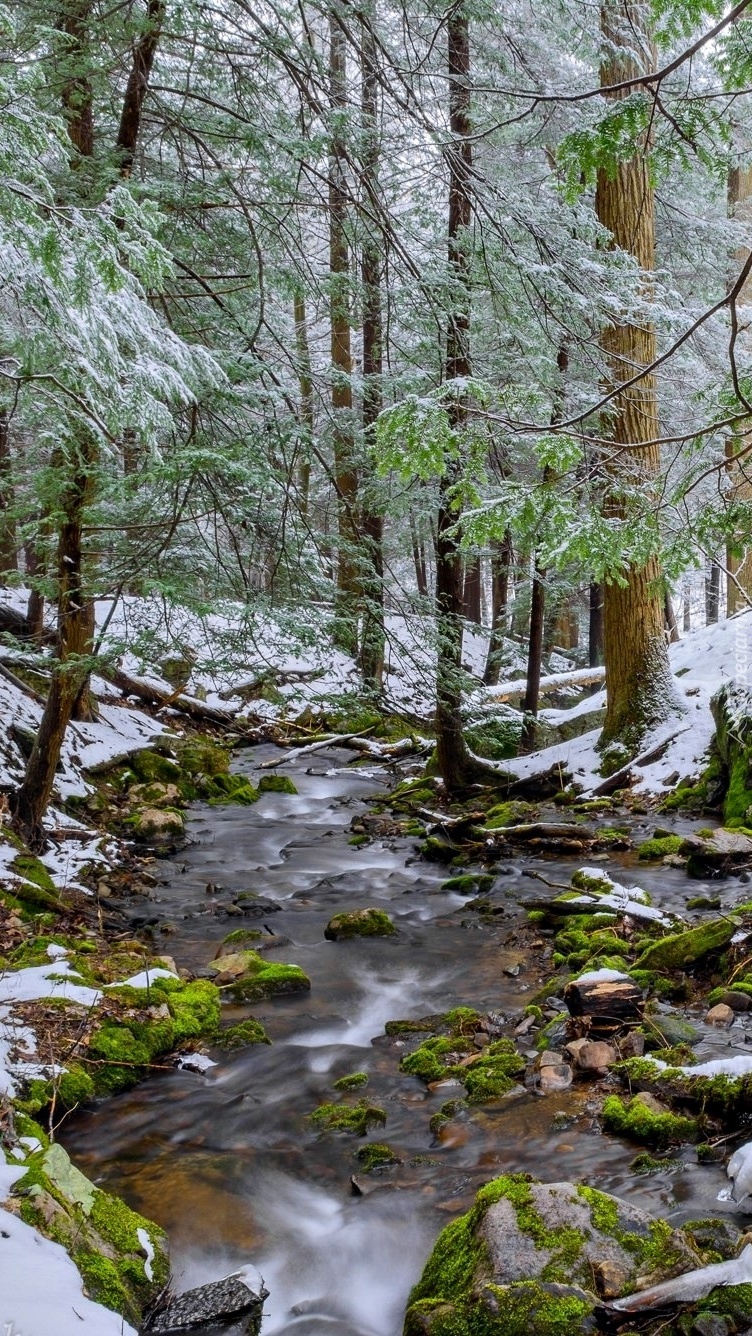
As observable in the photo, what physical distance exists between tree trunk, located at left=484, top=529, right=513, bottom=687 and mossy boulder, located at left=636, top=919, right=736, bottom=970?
4544mm

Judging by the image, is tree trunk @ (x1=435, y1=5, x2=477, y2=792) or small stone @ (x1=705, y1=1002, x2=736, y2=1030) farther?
tree trunk @ (x1=435, y1=5, x2=477, y2=792)

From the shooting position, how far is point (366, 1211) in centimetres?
387

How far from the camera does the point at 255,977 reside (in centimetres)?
621

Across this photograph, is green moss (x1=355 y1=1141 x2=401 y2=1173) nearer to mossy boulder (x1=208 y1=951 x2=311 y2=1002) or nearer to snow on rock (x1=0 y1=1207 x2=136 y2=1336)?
snow on rock (x1=0 y1=1207 x2=136 y2=1336)

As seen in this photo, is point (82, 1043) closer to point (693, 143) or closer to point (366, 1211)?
point (366, 1211)

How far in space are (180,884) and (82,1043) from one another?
4052mm

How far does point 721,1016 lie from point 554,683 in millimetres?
12421

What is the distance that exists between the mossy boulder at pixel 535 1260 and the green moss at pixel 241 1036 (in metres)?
2.46

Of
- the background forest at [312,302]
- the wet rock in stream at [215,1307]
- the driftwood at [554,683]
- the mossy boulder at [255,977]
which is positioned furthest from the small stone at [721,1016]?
the driftwood at [554,683]

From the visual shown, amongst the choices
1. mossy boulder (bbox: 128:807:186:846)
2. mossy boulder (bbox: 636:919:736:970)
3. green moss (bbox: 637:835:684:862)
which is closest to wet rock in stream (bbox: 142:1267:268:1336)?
mossy boulder (bbox: 636:919:736:970)

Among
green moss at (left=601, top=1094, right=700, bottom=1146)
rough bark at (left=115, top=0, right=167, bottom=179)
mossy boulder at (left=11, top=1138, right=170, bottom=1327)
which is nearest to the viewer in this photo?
mossy boulder at (left=11, top=1138, right=170, bottom=1327)

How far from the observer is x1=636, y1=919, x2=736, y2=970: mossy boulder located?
537 centimetres

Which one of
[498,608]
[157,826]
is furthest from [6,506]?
[498,608]

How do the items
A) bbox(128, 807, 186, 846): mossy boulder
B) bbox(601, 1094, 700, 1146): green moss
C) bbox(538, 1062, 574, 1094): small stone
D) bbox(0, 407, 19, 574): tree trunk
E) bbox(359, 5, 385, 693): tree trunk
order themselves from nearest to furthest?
bbox(601, 1094, 700, 1146): green moss → bbox(538, 1062, 574, 1094): small stone → bbox(359, 5, 385, 693): tree trunk → bbox(0, 407, 19, 574): tree trunk → bbox(128, 807, 186, 846): mossy boulder
